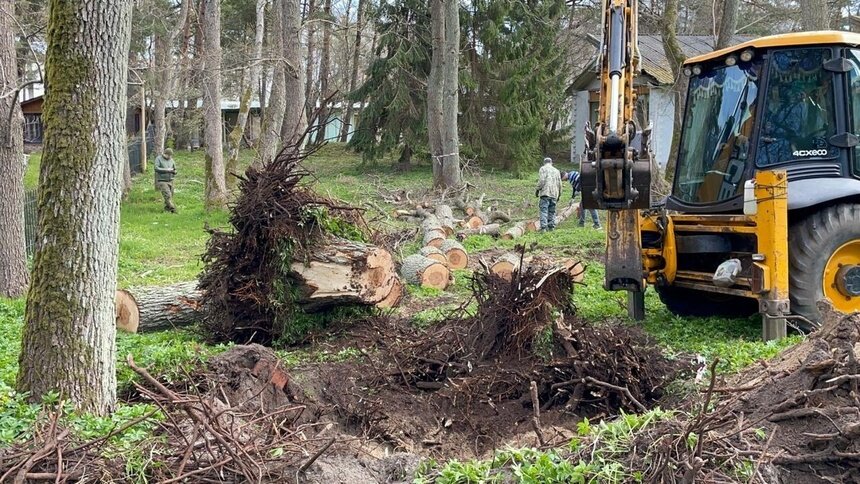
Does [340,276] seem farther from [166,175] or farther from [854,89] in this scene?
[166,175]

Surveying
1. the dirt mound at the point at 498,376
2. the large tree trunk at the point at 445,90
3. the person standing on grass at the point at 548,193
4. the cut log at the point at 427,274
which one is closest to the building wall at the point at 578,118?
the large tree trunk at the point at 445,90

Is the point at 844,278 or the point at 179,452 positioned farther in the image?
the point at 844,278

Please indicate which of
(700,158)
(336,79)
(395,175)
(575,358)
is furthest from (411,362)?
(336,79)

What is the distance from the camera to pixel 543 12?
27391 millimetres

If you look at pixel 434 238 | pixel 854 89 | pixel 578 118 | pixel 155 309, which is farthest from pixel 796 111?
pixel 578 118

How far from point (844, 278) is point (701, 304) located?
5.48ft

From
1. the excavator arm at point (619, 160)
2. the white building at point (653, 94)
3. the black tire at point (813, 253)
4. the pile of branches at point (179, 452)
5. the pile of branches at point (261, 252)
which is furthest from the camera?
the white building at point (653, 94)

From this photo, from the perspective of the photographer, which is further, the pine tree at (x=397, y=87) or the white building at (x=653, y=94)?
the white building at (x=653, y=94)

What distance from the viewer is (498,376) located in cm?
654

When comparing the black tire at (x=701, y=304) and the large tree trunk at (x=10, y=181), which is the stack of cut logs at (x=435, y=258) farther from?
the large tree trunk at (x=10, y=181)

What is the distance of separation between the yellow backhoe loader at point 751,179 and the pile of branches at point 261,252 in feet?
9.73

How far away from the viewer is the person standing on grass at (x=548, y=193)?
53.1ft

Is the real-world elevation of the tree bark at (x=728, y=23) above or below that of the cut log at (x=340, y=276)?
above

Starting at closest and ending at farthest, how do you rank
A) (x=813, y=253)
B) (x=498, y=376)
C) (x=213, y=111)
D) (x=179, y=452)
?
(x=179, y=452) → (x=498, y=376) → (x=813, y=253) → (x=213, y=111)
